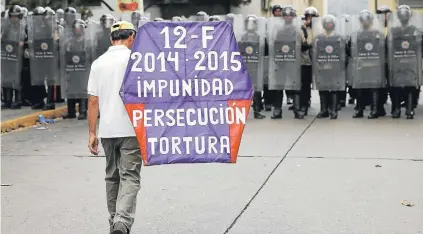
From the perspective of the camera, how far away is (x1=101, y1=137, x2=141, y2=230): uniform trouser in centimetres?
529

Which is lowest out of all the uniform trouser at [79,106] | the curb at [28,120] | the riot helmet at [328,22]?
the curb at [28,120]

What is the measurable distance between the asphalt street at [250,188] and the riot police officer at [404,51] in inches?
71.8

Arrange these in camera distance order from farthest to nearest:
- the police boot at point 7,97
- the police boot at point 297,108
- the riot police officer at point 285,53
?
the police boot at point 7,97 < the police boot at point 297,108 < the riot police officer at point 285,53

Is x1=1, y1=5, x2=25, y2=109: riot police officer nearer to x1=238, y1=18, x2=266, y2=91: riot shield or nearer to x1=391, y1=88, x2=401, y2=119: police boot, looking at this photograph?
x1=238, y1=18, x2=266, y2=91: riot shield

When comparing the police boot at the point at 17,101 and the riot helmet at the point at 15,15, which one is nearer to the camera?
the riot helmet at the point at 15,15

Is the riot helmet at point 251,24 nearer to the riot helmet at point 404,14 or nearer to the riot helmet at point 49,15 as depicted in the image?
the riot helmet at point 404,14

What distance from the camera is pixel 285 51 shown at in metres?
13.6

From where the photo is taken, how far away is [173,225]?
608 cm

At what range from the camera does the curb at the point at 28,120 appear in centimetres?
1279

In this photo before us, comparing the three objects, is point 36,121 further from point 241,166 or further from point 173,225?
point 173,225

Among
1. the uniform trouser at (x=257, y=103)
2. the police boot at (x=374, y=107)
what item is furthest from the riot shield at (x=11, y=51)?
the police boot at (x=374, y=107)

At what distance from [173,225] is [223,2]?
99.7ft

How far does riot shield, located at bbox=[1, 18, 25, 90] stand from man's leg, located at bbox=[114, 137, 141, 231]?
9.80m

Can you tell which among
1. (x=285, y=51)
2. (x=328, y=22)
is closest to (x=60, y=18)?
(x=285, y=51)
